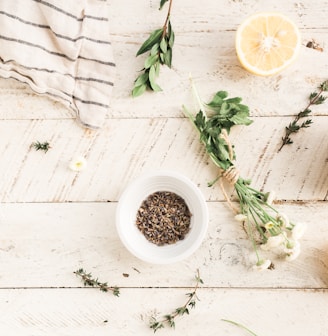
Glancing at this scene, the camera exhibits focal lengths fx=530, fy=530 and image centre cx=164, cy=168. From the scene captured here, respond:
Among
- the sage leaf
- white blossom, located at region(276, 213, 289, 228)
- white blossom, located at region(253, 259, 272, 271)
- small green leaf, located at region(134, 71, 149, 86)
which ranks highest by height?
the sage leaf

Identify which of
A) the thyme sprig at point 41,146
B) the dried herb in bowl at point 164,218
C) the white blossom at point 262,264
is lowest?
the white blossom at point 262,264

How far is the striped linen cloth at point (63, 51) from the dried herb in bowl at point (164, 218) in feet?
0.87

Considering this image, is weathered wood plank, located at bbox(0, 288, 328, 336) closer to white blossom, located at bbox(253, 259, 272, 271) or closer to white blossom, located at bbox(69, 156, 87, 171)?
white blossom, located at bbox(253, 259, 272, 271)

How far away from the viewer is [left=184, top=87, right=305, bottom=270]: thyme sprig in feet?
4.50

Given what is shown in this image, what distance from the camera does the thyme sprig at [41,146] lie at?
145cm

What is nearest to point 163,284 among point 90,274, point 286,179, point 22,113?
point 90,274

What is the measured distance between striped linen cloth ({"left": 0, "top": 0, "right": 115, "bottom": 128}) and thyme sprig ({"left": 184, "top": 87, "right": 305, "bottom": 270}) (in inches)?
10.3

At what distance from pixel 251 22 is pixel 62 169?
25.0 inches

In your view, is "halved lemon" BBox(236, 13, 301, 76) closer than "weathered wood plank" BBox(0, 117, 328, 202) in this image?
Yes

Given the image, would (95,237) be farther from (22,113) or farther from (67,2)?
(67,2)

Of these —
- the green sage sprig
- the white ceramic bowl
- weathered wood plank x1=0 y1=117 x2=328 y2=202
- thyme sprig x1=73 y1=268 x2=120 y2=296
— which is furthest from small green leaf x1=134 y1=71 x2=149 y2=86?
thyme sprig x1=73 y1=268 x2=120 y2=296

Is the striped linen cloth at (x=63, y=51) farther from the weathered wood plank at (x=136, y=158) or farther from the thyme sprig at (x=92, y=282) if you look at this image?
the thyme sprig at (x=92, y=282)

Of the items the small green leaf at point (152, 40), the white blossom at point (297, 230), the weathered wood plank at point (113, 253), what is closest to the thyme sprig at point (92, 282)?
the weathered wood plank at point (113, 253)

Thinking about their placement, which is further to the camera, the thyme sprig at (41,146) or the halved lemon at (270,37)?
the thyme sprig at (41,146)
